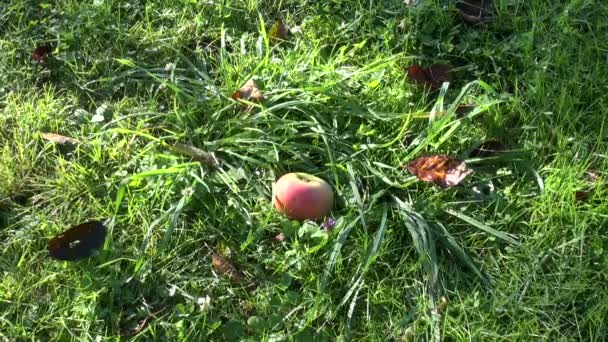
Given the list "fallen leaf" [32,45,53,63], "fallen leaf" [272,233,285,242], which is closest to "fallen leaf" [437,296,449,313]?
"fallen leaf" [272,233,285,242]

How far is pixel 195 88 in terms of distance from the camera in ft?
8.39

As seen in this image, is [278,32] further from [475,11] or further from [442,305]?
[442,305]

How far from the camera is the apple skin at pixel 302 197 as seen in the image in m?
2.16

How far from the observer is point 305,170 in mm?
2334

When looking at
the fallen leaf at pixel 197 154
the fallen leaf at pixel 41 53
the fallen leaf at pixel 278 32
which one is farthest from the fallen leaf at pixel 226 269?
the fallen leaf at pixel 41 53

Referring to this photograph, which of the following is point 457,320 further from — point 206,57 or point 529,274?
point 206,57

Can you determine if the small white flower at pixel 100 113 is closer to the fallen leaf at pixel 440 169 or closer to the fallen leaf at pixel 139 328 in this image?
the fallen leaf at pixel 139 328

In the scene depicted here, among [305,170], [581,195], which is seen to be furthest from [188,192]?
[581,195]

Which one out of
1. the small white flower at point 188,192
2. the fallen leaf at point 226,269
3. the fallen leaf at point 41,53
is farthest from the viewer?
the fallen leaf at point 41,53

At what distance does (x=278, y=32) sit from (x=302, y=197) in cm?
85

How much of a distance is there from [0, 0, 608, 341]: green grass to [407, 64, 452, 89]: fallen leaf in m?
0.05

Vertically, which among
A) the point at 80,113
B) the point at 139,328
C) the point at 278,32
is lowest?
the point at 139,328

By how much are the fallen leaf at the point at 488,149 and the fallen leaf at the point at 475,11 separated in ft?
2.00

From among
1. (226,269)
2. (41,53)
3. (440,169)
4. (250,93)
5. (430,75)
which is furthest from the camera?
(41,53)
